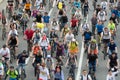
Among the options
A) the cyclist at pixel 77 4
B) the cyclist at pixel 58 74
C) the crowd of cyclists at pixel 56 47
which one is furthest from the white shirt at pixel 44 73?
the cyclist at pixel 77 4

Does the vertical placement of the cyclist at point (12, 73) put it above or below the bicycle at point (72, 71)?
above

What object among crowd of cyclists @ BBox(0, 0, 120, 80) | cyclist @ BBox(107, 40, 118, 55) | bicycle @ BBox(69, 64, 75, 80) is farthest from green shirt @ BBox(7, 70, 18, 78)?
cyclist @ BBox(107, 40, 118, 55)

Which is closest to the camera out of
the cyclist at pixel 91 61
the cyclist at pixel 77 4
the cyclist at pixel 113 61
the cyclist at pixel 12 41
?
the cyclist at pixel 113 61

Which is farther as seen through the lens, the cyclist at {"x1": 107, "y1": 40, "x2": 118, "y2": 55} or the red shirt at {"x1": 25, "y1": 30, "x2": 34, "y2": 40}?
the red shirt at {"x1": 25, "y1": 30, "x2": 34, "y2": 40}

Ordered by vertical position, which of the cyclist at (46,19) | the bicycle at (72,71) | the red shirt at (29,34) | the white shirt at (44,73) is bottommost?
the bicycle at (72,71)

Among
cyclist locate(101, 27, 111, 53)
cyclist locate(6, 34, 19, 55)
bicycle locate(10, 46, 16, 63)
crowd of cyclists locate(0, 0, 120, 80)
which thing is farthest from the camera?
cyclist locate(101, 27, 111, 53)

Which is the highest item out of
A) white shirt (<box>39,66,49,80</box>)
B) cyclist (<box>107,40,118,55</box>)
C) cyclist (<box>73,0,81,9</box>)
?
Result: cyclist (<box>73,0,81,9</box>)

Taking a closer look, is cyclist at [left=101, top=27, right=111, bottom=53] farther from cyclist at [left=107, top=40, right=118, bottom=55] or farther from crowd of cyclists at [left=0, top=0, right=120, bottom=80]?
cyclist at [left=107, top=40, right=118, bottom=55]

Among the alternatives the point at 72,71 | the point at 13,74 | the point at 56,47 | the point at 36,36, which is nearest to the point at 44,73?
the point at 13,74

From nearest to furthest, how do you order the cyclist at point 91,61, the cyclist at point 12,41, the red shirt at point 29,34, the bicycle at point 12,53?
the cyclist at point 91,61 < the cyclist at point 12,41 < the bicycle at point 12,53 < the red shirt at point 29,34

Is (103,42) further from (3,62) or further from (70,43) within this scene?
(3,62)

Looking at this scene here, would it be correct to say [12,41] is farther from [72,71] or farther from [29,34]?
[72,71]

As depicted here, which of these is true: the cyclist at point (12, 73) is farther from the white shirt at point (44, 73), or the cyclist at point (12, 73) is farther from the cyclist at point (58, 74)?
the cyclist at point (58, 74)

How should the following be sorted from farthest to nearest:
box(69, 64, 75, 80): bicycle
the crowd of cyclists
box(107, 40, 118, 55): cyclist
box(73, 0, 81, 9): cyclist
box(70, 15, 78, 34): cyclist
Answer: box(73, 0, 81, 9): cyclist, box(70, 15, 78, 34): cyclist, box(107, 40, 118, 55): cyclist, box(69, 64, 75, 80): bicycle, the crowd of cyclists
